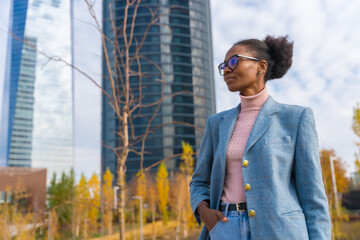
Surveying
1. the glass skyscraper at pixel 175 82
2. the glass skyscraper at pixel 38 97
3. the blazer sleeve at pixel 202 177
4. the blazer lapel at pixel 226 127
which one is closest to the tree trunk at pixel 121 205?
the blazer sleeve at pixel 202 177

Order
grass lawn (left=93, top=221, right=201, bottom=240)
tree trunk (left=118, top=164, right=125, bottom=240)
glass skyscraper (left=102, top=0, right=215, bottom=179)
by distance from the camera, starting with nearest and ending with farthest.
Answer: tree trunk (left=118, top=164, right=125, bottom=240) < grass lawn (left=93, top=221, right=201, bottom=240) < glass skyscraper (left=102, top=0, right=215, bottom=179)

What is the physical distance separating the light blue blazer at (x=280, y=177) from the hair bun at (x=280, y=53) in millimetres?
160

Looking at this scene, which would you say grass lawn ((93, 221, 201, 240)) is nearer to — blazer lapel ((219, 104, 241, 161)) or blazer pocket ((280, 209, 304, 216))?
blazer lapel ((219, 104, 241, 161))

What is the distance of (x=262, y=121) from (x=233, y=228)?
49cm

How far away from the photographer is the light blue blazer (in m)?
1.45

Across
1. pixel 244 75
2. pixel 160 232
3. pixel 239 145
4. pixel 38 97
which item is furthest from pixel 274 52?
pixel 38 97

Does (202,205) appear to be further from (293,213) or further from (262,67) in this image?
(262,67)

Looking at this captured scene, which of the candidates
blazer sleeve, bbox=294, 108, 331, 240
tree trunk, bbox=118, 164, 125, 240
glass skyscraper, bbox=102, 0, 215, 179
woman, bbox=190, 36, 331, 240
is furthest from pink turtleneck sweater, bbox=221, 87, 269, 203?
glass skyscraper, bbox=102, 0, 215, 179

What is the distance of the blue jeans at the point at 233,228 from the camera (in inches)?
58.9

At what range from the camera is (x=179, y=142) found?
5825 centimetres

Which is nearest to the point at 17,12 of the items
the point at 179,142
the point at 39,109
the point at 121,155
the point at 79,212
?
the point at 39,109

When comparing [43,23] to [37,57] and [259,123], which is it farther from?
[259,123]

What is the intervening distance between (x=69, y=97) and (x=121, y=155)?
100491mm

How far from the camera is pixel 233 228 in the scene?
151 cm
